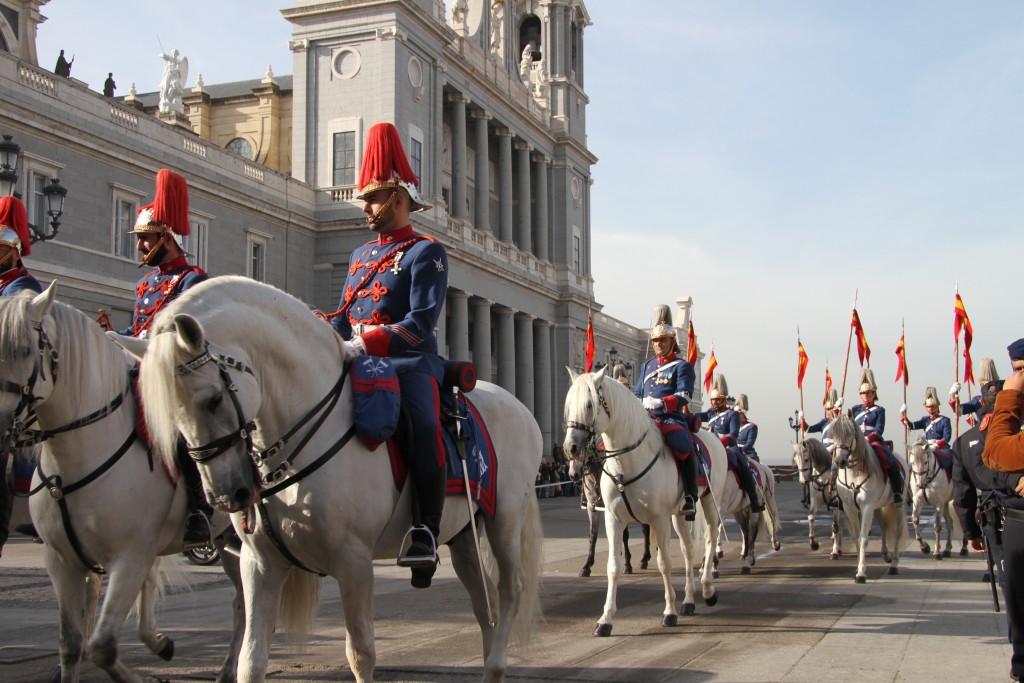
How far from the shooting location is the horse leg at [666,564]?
397 inches

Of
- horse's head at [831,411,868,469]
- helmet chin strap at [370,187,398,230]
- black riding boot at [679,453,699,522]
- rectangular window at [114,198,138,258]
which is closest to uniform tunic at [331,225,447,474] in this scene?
helmet chin strap at [370,187,398,230]

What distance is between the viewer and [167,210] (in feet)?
24.2

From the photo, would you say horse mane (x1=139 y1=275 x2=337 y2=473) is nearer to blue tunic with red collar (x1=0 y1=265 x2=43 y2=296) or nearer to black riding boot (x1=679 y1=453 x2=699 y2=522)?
blue tunic with red collar (x1=0 y1=265 x2=43 y2=296)

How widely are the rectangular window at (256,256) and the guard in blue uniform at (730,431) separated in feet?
68.0

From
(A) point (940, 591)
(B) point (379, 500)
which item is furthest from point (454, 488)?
(A) point (940, 591)

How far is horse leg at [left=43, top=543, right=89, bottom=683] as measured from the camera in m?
5.88

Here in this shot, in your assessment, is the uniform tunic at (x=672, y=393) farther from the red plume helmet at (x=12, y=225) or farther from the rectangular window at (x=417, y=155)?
the rectangular window at (x=417, y=155)

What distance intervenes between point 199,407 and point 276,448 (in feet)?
2.11

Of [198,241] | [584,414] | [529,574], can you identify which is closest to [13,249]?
[529,574]

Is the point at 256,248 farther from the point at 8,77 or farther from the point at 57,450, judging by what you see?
the point at 57,450

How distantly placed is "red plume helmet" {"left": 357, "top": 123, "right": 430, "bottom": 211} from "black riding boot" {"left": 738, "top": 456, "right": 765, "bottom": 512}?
10.9m

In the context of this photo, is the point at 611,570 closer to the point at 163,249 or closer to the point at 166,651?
the point at 166,651

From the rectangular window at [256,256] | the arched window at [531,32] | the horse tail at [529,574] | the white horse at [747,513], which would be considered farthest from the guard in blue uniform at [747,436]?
the arched window at [531,32]

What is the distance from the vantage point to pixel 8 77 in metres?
24.7
